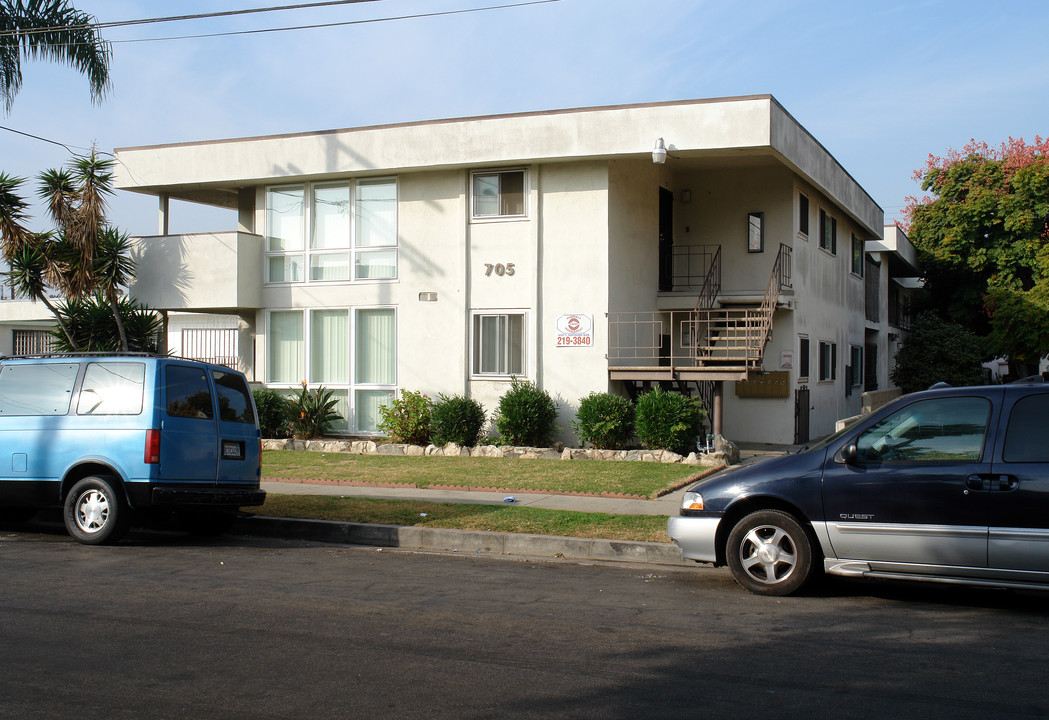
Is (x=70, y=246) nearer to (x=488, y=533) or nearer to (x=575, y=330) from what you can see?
(x=575, y=330)

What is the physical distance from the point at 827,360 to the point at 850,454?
17.3 metres

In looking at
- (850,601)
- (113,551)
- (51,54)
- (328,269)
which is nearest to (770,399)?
(328,269)

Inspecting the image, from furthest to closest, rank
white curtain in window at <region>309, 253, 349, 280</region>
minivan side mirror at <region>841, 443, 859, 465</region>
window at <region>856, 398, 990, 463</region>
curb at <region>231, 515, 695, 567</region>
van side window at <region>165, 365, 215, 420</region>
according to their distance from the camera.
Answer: white curtain in window at <region>309, 253, 349, 280</region>
van side window at <region>165, 365, 215, 420</region>
curb at <region>231, 515, 695, 567</region>
minivan side mirror at <region>841, 443, 859, 465</region>
window at <region>856, 398, 990, 463</region>

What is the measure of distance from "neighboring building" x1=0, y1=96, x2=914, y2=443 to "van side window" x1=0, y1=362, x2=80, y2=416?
9.33m

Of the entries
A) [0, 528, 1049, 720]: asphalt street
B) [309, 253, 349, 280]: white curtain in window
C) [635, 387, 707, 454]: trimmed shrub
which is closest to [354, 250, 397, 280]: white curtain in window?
[309, 253, 349, 280]: white curtain in window

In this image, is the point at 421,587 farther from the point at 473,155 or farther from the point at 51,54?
the point at 51,54

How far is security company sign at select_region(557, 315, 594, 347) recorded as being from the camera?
17.8 meters

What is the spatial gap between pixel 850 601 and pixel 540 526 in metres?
3.66

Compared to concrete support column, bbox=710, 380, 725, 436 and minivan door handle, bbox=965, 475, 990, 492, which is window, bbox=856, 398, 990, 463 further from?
concrete support column, bbox=710, 380, 725, 436

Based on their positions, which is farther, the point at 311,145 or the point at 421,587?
the point at 311,145

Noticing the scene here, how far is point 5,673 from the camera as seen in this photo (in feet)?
17.4

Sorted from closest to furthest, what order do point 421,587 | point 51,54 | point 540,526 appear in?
point 421,587
point 540,526
point 51,54

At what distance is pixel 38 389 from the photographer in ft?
32.9

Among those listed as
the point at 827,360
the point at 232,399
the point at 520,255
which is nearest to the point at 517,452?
the point at 520,255
